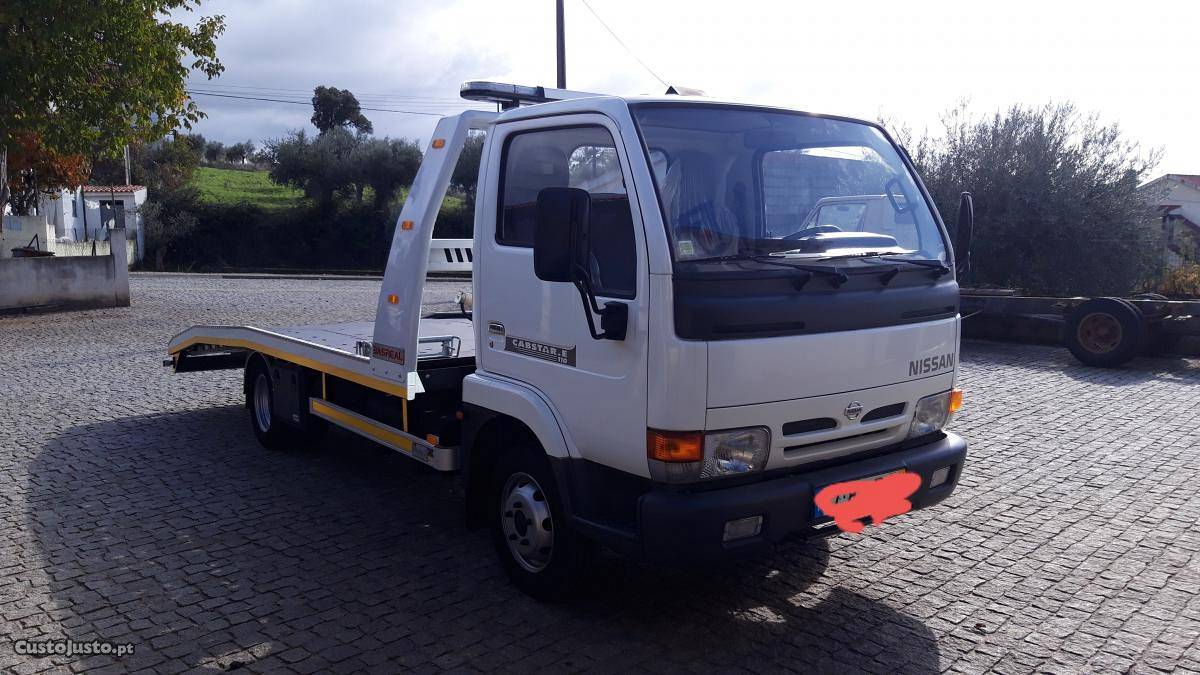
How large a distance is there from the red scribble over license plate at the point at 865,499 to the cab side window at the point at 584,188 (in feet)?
4.13

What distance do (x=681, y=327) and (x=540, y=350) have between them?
0.96 metres

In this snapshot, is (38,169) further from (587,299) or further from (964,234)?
(964,234)

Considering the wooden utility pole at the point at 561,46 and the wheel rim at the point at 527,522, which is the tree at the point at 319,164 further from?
the wheel rim at the point at 527,522

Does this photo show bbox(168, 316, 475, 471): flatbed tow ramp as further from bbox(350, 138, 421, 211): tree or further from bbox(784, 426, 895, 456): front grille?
bbox(350, 138, 421, 211): tree

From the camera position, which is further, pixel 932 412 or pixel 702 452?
pixel 932 412

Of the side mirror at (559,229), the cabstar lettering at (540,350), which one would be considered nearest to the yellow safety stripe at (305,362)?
the cabstar lettering at (540,350)

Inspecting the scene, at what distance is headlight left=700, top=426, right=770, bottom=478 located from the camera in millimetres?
→ 3707

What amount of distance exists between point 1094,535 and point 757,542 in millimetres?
2858

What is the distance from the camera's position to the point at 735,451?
3773 mm

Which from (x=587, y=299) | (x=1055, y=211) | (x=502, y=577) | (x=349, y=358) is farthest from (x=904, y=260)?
(x=1055, y=211)

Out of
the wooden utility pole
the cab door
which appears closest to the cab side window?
the cab door

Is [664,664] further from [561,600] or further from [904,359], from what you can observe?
[904,359]

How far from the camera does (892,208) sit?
4.62m

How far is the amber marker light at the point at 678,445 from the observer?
3.65 m
